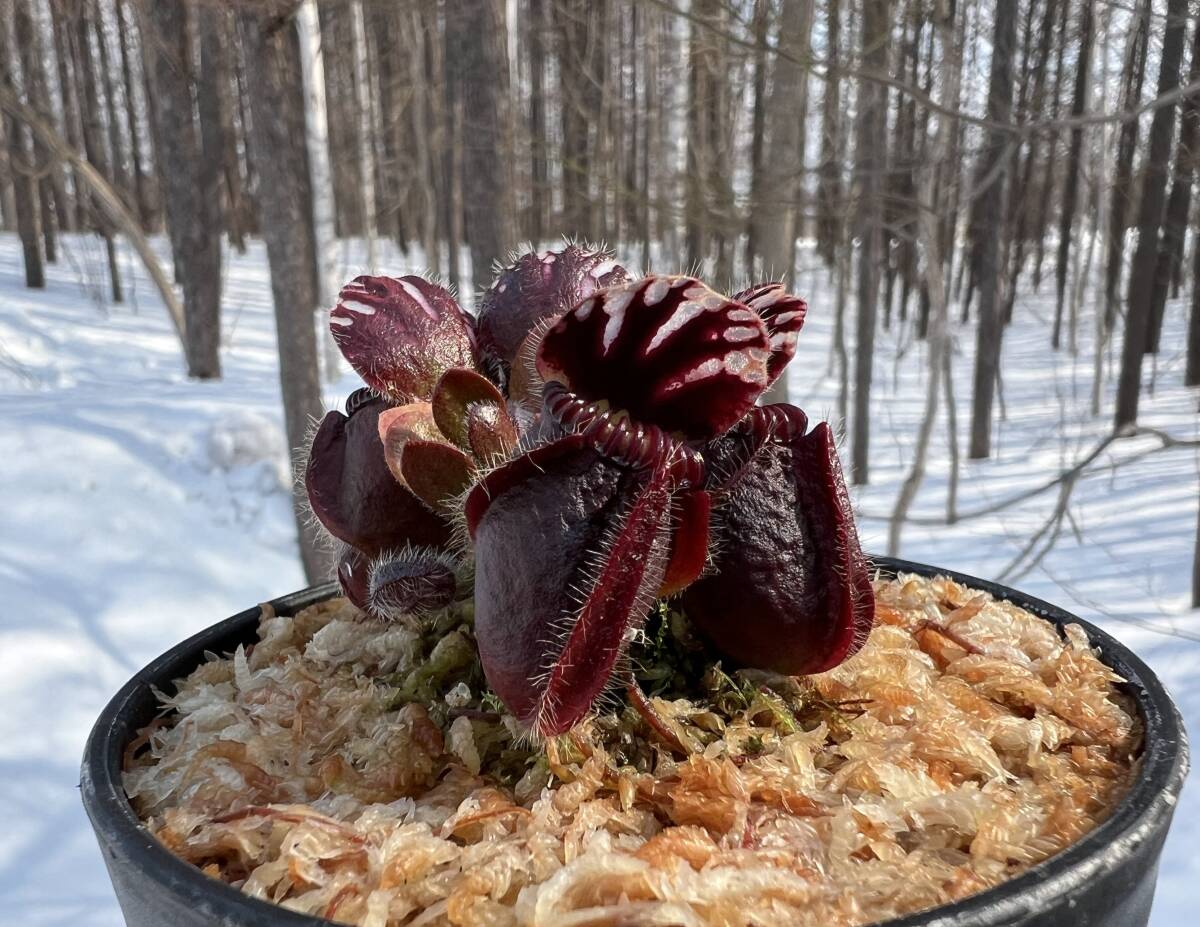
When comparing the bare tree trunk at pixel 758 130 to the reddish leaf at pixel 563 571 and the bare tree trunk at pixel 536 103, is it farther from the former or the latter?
the bare tree trunk at pixel 536 103

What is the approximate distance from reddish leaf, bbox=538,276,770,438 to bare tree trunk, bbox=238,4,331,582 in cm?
216

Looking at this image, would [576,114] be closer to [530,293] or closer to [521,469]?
[530,293]

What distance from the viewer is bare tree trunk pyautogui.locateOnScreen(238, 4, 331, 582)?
265cm

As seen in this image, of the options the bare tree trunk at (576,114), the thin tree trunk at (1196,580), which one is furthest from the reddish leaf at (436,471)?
the bare tree trunk at (576,114)

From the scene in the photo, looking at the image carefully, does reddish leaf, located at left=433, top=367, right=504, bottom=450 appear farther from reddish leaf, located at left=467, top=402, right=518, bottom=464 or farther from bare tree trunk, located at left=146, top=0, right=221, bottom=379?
bare tree trunk, located at left=146, top=0, right=221, bottom=379

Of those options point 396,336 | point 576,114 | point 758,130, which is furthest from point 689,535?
point 576,114

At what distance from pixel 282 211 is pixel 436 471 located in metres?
2.54

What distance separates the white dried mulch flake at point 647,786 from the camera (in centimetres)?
44

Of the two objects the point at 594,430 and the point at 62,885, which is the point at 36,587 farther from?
the point at 594,430

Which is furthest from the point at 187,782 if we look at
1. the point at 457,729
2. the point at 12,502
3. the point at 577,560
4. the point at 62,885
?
the point at 12,502

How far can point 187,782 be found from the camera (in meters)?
0.58

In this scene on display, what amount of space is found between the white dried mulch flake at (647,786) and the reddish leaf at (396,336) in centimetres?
21

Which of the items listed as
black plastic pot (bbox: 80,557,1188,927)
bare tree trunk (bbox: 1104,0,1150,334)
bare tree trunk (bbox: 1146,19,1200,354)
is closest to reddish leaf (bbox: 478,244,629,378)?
black plastic pot (bbox: 80,557,1188,927)

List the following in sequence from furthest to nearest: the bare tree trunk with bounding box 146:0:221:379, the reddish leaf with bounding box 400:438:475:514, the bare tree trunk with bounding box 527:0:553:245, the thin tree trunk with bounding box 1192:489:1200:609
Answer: the bare tree trunk with bounding box 527:0:553:245 → the bare tree trunk with bounding box 146:0:221:379 → the thin tree trunk with bounding box 1192:489:1200:609 → the reddish leaf with bounding box 400:438:475:514
